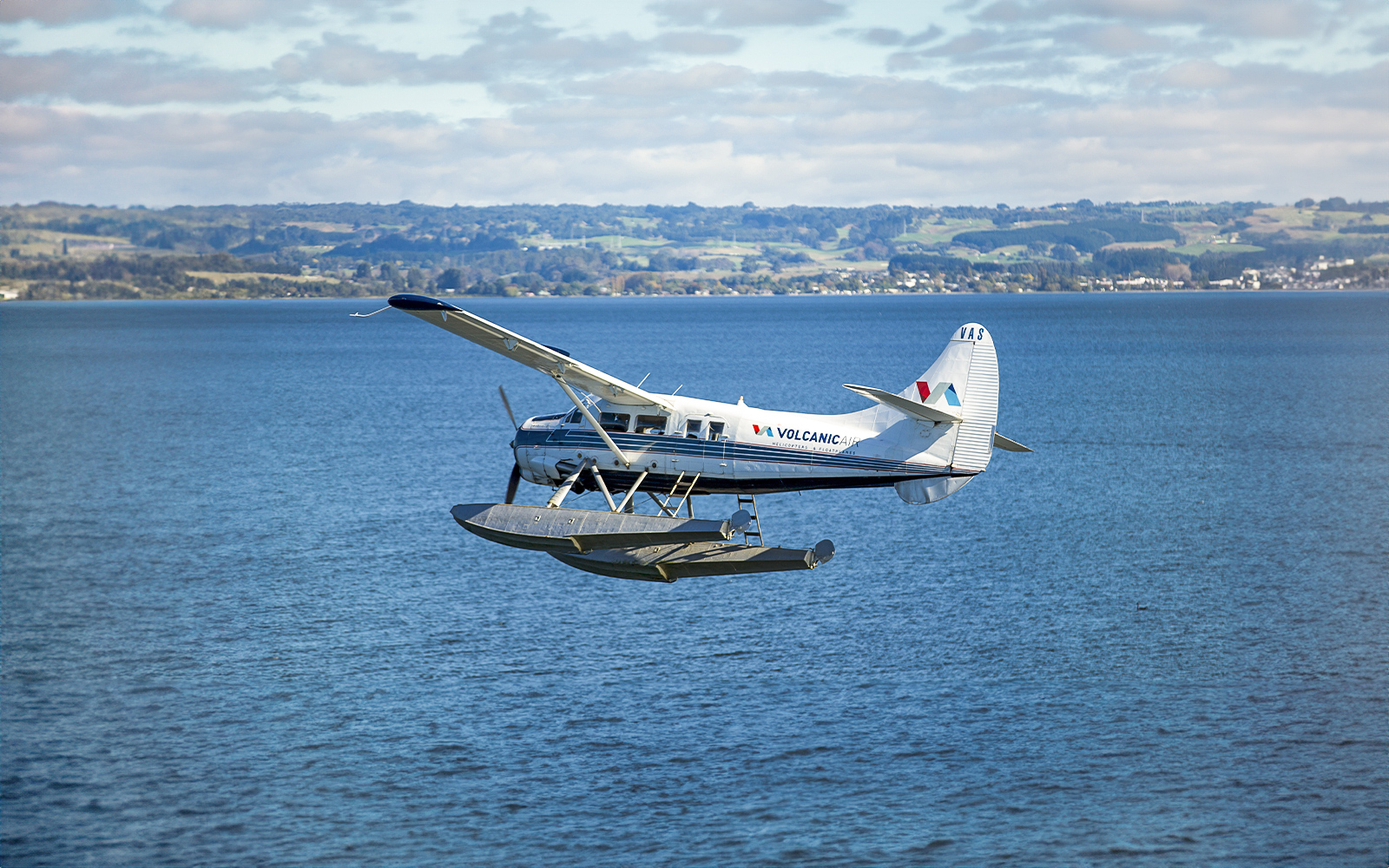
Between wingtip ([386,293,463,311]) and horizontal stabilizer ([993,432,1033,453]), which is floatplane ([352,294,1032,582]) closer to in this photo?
horizontal stabilizer ([993,432,1033,453])

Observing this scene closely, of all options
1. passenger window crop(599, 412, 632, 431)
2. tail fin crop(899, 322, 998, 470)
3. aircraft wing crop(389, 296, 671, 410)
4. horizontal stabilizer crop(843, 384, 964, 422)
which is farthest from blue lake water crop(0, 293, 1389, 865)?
horizontal stabilizer crop(843, 384, 964, 422)

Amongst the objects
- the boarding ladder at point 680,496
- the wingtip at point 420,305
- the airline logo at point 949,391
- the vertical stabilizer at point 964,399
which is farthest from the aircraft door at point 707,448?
the wingtip at point 420,305

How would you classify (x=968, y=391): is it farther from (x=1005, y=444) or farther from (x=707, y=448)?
(x=707, y=448)

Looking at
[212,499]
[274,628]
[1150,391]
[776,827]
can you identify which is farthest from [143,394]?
[776,827]

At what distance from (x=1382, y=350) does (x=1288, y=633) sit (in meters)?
147

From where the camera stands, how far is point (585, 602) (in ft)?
179

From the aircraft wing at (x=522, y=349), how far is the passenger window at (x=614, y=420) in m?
0.28

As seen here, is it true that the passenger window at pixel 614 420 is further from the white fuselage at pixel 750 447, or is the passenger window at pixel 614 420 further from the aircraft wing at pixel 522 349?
the aircraft wing at pixel 522 349

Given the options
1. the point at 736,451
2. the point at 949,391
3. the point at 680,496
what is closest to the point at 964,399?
the point at 949,391

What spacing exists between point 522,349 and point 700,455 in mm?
4400

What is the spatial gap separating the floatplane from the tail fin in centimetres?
3

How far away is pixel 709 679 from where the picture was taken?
45469 millimetres

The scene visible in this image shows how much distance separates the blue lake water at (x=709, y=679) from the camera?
3722cm

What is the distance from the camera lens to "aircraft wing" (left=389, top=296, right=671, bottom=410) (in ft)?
77.6
